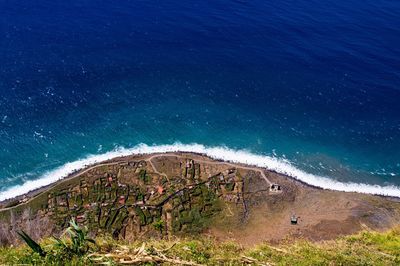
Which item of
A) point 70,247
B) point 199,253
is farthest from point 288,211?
point 70,247

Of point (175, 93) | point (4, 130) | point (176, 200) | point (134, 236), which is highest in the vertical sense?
point (175, 93)

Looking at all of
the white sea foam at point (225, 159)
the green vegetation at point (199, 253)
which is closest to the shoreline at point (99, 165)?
the white sea foam at point (225, 159)

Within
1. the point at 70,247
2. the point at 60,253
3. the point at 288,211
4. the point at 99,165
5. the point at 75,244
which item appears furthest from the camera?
the point at 99,165

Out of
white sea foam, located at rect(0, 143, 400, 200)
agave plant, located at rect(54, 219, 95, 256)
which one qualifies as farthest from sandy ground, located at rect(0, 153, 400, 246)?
agave plant, located at rect(54, 219, 95, 256)

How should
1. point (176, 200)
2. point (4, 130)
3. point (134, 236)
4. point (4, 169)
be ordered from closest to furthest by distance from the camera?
point (134, 236)
point (176, 200)
point (4, 169)
point (4, 130)

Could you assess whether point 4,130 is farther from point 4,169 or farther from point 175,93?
point 175,93

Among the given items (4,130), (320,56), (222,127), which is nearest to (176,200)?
(222,127)

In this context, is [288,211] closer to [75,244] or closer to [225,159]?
[225,159]

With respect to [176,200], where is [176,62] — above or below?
above
